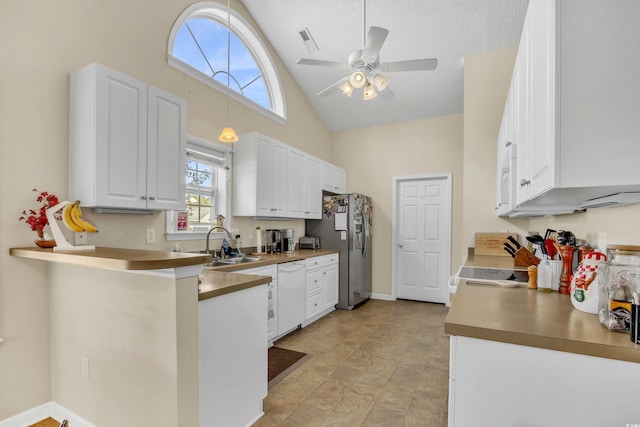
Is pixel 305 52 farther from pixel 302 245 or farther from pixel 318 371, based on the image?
pixel 318 371

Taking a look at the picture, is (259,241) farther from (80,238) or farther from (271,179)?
(80,238)

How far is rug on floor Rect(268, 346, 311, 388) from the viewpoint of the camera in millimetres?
2561

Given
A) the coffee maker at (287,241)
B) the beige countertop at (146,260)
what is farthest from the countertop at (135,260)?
the coffee maker at (287,241)

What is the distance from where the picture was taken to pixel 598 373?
0.92 meters

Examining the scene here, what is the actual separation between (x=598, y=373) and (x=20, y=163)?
2988 millimetres

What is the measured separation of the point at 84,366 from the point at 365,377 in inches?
76.9

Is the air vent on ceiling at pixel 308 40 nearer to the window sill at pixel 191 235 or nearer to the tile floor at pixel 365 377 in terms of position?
the window sill at pixel 191 235

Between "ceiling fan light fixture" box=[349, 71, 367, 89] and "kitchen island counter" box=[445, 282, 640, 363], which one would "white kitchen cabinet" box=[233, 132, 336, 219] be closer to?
"ceiling fan light fixture" box=[349, 71, 367, 89]

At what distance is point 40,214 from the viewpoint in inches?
77.0

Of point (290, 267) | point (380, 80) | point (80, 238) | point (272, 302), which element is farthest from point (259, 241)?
point (380, 80)

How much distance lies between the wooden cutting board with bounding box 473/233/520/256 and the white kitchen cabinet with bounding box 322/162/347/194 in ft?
7.49

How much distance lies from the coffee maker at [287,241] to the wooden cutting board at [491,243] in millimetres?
2256

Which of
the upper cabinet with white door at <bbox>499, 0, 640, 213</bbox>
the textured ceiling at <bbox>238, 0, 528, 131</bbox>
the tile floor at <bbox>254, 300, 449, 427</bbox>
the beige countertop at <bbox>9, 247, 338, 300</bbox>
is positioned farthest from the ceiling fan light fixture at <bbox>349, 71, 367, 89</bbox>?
the tile floor at <bbox>254, 300, 449, 427</bbox>

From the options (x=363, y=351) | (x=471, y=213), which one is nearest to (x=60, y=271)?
(x=363, y=351)
